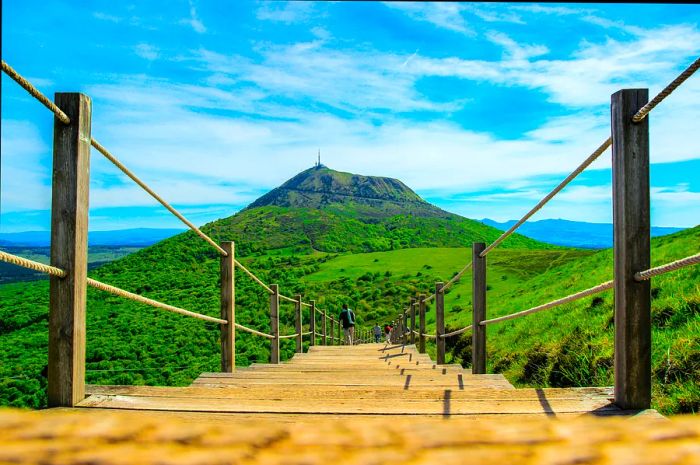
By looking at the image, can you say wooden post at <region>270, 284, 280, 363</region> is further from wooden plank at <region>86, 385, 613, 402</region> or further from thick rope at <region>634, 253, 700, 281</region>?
thick rope at <region>634, 253, 700, 281</region>

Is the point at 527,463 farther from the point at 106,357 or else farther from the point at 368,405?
the point at 106,357

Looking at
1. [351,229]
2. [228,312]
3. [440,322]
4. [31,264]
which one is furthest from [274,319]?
[351,229]

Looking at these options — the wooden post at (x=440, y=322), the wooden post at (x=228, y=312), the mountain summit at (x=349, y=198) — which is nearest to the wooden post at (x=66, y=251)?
the wooden post at (x=228, y=312)

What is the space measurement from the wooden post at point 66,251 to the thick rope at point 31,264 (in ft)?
0.12

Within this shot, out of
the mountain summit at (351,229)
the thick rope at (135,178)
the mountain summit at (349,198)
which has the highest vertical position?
the mountain summit at (349,198)

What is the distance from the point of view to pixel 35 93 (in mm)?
1529

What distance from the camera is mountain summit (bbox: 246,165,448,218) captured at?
146 metres

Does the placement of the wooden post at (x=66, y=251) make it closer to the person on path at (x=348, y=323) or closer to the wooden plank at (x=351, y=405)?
the wooden plank at (x=351, y=405)

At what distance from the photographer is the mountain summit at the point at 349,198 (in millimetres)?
145500

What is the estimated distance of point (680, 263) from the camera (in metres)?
1.55

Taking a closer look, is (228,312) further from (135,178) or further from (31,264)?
(31,264)

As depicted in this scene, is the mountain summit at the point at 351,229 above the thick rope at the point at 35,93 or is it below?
above

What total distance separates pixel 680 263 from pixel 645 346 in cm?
33

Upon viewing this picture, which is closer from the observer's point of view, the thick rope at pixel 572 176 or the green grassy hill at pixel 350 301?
the thick rope at pixel 572 176
